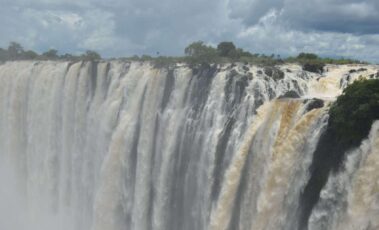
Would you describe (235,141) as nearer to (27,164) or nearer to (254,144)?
(254,144)

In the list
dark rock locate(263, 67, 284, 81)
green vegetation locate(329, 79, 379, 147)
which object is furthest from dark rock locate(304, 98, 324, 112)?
dark rock locate(263, 67, 284, 81)

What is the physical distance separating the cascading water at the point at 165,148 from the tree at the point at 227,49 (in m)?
3.80

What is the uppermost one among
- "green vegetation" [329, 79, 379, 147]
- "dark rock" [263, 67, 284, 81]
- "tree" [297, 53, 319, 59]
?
"tree" [297, 53, 319, 59]

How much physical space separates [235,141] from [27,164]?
2081cm

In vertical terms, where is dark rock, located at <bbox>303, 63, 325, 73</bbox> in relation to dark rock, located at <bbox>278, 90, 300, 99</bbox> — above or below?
above

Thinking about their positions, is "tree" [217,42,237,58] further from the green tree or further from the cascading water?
the cascading water

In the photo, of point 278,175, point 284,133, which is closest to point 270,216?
point 278,175

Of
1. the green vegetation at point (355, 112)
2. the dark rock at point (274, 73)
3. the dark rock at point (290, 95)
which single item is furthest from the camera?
the dark rock at point (274, 73)

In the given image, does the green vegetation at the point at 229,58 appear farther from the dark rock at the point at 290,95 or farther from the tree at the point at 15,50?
the tree at the point at 15,50

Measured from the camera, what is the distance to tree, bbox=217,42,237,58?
98.7ft

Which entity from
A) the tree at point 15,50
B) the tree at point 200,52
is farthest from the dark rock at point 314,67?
the tree at point 15,50

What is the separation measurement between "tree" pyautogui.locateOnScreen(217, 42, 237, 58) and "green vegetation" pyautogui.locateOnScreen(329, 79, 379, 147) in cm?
1330

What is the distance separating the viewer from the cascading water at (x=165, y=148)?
1822 cm

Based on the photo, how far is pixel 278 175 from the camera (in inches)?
728
